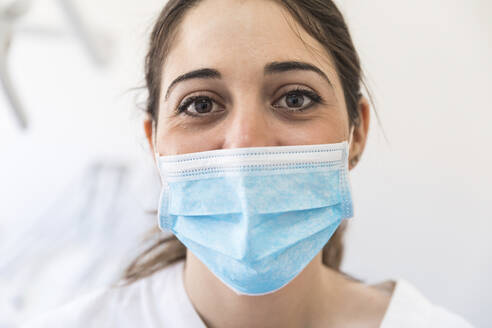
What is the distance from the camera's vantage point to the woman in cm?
86

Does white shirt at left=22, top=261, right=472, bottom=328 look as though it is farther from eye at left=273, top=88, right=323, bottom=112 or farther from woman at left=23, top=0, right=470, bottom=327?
eye at left=273, top=88, right=323, bottom=112

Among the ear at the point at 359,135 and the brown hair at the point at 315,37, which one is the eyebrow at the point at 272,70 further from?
the ear at the point at 359,135

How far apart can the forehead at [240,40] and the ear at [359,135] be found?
213 millimetres

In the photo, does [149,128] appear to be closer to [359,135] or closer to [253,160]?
[253,160]

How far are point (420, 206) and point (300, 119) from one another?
1.21m

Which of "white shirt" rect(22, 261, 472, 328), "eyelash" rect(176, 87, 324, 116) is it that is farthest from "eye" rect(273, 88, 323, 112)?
"white shirt" rect(22, 261, 472, 328)

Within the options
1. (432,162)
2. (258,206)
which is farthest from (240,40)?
(432,162)

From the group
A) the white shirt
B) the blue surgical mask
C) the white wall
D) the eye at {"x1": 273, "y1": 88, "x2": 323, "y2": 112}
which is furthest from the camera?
the white wall

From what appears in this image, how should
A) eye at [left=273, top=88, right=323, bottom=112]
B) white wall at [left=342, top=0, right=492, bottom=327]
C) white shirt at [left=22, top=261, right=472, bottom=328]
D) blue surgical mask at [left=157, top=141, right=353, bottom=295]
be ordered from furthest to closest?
white wall at [left=342, top=0, right=492, bottom=327] < white shirt at [left=22, top=261, right=472, bottom=328] < eye at [left=273, top=88, right=323, bottom=112] < blue surgical mask at [left=157, top=141, right=353, bottom=295]

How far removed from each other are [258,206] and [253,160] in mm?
91

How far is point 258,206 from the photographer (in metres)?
0.83

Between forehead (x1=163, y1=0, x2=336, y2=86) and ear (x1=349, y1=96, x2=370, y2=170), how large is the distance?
213 millimetres

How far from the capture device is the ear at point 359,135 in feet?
3.70

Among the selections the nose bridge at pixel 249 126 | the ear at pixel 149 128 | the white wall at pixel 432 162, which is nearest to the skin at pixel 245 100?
the nose bridge at pixel 249 126
